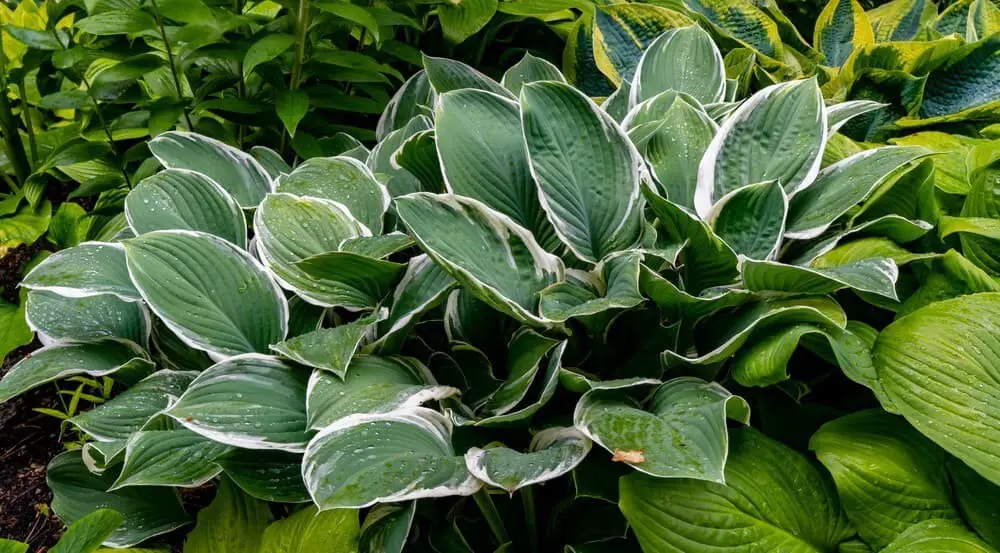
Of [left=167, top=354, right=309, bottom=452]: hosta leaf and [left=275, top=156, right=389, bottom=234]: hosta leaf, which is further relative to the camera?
[left=275, top=156, right=389, bottom=234]: hosta leaf

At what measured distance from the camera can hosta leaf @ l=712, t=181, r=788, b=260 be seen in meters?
0.99

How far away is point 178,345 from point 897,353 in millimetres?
977

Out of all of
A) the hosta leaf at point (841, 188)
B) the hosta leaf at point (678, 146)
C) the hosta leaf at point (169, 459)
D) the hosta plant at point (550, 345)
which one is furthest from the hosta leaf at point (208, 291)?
the hosta leaf at point (841, 188)

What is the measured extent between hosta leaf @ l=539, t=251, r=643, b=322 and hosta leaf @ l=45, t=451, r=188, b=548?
Result: 644 mm

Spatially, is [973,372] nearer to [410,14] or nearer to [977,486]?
[977,486]

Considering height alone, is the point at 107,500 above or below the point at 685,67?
below

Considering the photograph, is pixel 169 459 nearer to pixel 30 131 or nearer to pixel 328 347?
pixel 328 347

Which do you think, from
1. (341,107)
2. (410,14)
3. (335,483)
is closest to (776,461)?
(335,483)

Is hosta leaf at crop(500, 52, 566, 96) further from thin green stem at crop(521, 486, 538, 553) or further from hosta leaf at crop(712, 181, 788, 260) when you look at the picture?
thin green stem at crop(521, 486, 538, 553)

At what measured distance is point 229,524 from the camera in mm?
1073

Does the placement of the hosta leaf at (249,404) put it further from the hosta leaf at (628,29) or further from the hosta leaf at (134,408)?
the hosta leaf at (628,29)

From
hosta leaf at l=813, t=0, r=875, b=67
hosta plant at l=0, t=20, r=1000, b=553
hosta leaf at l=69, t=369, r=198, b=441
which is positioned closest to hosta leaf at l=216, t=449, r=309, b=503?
hosta plant at l=0, t=20, r=1000, b=553

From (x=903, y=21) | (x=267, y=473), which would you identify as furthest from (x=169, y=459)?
(x=903, y=21)

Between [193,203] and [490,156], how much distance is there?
0.46 metres
